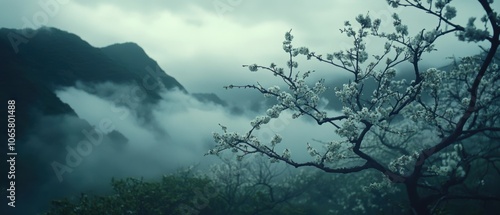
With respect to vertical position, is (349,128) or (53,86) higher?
(53,86)

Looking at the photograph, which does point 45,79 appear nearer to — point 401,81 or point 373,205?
point 373,205

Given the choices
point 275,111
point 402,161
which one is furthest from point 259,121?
point 402,161

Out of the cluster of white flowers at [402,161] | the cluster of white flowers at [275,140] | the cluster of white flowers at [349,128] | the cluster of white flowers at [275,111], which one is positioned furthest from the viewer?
the cluster of white flowers at [402,161]

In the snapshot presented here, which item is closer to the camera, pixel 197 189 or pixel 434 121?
pixel 434 121

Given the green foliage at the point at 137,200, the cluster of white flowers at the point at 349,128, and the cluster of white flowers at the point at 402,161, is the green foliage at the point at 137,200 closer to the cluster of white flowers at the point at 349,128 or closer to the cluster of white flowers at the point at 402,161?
the cluster of white flowers at the point at 349,128

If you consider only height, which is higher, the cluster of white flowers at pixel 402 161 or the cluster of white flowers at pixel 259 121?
the cluster of white flowers at pixel 259 121

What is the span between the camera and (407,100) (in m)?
6.91

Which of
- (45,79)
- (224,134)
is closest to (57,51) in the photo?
(45,79)

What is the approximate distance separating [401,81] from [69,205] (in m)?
10.8

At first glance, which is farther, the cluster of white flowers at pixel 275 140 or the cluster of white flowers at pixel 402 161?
the cluster of white flowers at pixel 402 161

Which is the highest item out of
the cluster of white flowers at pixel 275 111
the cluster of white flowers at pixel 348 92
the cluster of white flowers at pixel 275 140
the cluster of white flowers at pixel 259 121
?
the cluster of white flowers at pixel 348 92

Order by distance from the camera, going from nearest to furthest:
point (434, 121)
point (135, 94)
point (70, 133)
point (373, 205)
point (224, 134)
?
point (224, 134) < point (434, 121) < point (373, 205) < point (70, 133) < point (135, 94)

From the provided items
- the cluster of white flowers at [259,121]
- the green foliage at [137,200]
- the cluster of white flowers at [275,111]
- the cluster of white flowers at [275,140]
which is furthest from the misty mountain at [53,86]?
the cluster of white flowers at [275,111]

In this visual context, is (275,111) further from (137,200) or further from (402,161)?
(137,200)
